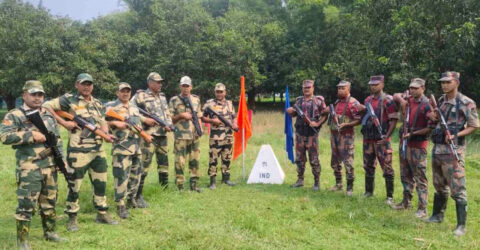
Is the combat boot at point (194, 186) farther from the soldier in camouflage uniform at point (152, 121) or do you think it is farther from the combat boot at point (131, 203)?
the combat boot at point (131, 203)

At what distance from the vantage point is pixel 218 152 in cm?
753

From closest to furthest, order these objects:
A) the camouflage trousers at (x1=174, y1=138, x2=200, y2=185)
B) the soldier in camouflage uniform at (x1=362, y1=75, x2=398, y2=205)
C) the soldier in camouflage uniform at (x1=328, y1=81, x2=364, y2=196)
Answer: the soldier in camouflage uniform at (x1=362, y1=75, x2=398, y2=205) < the soldier in camouflage uniform at (x1=328, y1=81, x2=364, y2=196) < the camouflage trousers at (x1=174, y1=138, x2=200, y2=185)

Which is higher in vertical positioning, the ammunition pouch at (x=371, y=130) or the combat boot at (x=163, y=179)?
the ammunition pouch at (x=371, y=130)

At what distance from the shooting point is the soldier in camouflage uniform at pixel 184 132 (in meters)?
6.80

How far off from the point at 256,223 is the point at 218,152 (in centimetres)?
269

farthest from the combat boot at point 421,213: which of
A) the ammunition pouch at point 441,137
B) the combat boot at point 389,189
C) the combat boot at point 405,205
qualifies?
the ammunition pouch at point 441,137

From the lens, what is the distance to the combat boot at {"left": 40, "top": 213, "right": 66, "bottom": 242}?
4492 millimetres

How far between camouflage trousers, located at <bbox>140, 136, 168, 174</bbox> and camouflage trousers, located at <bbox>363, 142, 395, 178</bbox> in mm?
3524

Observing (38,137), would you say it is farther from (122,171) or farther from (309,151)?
(309,151)

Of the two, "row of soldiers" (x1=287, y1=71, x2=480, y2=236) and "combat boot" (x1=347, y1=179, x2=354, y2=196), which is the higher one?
"row of soldiers" (x1=287, y1=71, x2=480, y2=236)

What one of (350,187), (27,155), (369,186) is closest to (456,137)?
(369,186)

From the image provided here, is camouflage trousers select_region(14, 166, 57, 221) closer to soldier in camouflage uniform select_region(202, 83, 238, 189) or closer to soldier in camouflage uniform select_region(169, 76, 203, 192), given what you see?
soldier in camouflage uniform select_region(169, 76, 203, 192)

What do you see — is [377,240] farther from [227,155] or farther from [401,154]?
[227,155]

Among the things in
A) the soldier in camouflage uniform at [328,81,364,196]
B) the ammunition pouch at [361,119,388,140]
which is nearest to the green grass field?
the soldier in camouflage uniform at [328,81,364,196]
